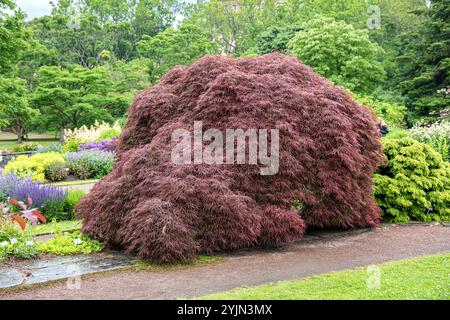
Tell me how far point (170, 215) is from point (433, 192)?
482cm

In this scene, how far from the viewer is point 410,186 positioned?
8289mm

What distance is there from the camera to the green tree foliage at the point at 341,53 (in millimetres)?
22859

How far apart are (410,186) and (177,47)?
91.4 ft

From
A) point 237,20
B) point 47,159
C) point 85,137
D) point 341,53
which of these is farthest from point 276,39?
point 47,159

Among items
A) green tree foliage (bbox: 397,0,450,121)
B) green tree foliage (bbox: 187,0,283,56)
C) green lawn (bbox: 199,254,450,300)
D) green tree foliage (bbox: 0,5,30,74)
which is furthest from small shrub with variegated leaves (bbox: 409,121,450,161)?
green tree foliage (bbox: 187,0,283,56)

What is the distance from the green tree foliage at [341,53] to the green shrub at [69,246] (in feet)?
59.3

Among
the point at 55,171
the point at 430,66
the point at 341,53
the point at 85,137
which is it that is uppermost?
the point at 341,53

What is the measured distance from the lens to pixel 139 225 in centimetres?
583

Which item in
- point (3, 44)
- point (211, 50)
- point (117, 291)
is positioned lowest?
point (117, 291)

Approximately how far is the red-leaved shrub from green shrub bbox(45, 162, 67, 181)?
21.6 ft

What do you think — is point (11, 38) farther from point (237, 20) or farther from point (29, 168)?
point (237, 20)


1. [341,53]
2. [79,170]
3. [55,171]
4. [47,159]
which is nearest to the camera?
[55,171]

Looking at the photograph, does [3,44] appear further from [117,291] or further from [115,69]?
[115,69]
